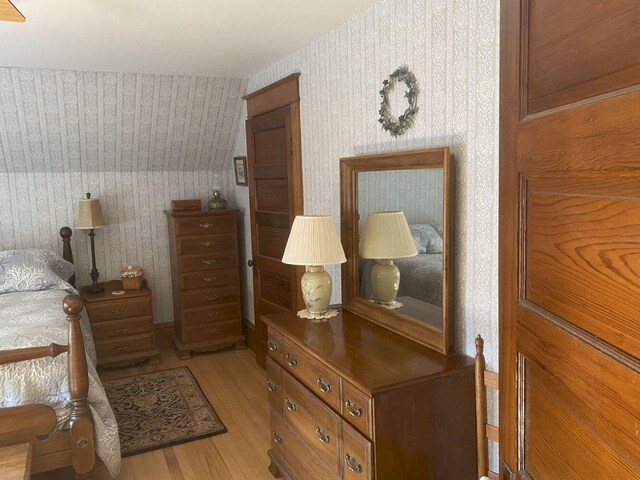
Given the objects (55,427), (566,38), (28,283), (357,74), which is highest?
(357,74)

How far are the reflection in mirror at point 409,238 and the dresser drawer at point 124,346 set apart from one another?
2.47m

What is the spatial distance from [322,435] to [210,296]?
8.53 feet

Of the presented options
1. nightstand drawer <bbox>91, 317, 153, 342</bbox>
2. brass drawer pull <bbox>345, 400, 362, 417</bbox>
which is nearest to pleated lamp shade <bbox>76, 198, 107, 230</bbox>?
nightstand drawer <bbox>91, 317, 153, 342</bbox>

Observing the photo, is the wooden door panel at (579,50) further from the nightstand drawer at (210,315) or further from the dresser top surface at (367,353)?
the nightstand drawer at (210,315)

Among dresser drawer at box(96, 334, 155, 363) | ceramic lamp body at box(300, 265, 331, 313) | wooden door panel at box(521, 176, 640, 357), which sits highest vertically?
wooden door panel at box(521, 176, 640, 357)

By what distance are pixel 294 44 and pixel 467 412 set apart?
2.25 meters

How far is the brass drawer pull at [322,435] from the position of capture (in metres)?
2.05

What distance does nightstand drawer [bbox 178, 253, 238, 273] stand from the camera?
4371 millimetres

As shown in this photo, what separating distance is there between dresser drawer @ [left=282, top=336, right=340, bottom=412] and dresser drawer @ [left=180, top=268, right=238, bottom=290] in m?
2.19

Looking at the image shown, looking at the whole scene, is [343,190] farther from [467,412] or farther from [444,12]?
[467,412]

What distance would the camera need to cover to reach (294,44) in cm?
310

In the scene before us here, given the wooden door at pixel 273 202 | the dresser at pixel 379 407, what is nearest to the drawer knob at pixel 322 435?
the dresser at pixel 379 407

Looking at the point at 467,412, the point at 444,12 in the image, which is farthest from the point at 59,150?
the point at 467,412

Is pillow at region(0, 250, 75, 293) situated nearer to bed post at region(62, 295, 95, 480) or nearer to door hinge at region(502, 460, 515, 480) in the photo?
bed post at region(62, 295, 95, 480)
